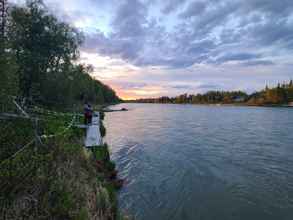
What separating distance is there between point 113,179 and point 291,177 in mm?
8637

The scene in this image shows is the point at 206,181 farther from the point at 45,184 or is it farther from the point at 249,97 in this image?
the point at 249,97

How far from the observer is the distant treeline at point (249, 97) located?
11549 cm

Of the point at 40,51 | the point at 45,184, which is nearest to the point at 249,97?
the point at 40,51

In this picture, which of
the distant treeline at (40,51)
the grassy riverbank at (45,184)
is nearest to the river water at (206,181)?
the grassy riverbank at (45,184)

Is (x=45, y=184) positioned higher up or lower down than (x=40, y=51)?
lower down

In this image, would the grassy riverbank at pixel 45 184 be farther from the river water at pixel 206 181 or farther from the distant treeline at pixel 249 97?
A: the distant treeline at pixel 249 97

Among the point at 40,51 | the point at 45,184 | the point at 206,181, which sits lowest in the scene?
the point at 206,181

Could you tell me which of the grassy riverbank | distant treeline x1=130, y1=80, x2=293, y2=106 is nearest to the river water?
the grassy riverbank

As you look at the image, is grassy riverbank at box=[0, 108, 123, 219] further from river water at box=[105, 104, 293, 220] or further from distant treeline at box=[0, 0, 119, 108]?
distant treeline at box=[0, 0, 119, 108]

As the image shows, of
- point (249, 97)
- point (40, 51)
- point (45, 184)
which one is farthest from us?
point (249, 97)

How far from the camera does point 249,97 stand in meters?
151

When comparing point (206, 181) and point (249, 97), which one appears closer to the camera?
point (206, 181)

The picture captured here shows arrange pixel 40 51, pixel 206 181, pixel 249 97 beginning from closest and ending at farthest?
1. pixel 206 181
2. pixel 40 51
3. pixel 249 97

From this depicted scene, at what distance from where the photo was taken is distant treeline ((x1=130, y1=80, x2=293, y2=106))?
379 feet
